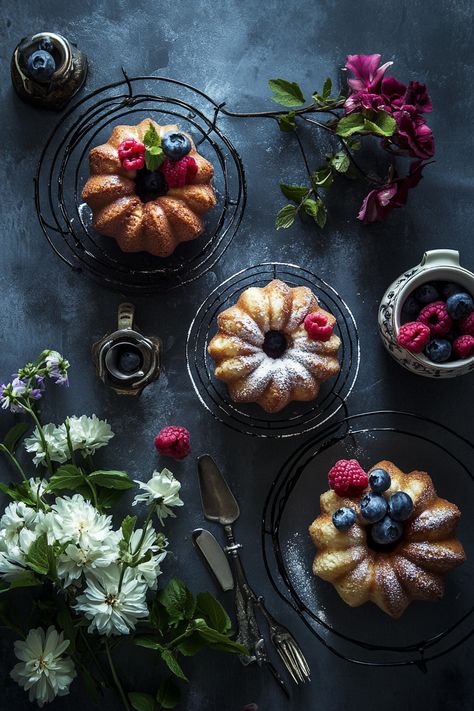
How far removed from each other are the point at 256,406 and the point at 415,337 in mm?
730

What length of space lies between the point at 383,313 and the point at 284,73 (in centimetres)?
108

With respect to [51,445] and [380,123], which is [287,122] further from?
[51,445]

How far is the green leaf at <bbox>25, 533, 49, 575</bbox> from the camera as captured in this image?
9.32 ft

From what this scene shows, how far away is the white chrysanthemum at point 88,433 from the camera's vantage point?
333cm

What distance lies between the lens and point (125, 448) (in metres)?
3.57

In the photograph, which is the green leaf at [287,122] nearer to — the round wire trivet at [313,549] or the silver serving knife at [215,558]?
the round wire trivet at [313,549]

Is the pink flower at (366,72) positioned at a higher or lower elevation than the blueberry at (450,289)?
higher

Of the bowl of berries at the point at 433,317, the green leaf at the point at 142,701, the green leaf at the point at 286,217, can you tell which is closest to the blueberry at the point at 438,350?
the bowl of berries at the point at 433,317

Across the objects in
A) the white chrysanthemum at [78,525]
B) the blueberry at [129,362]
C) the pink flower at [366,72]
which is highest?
the pink flower at [366,72]

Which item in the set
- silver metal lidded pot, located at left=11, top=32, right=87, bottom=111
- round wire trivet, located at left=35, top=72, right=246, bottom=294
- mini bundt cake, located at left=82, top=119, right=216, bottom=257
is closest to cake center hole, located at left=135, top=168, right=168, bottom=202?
mini bundt cake, located at left=82, top=119, right=216, bottom=257

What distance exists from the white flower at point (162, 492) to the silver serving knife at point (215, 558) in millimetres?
254

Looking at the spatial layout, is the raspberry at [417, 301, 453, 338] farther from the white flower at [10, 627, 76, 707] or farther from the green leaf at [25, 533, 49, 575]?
the white flower at [10, 627, 76, 707]

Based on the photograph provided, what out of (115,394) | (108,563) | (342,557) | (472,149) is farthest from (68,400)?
(472,149)

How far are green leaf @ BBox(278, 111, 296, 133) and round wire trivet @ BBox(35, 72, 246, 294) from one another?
224mm
